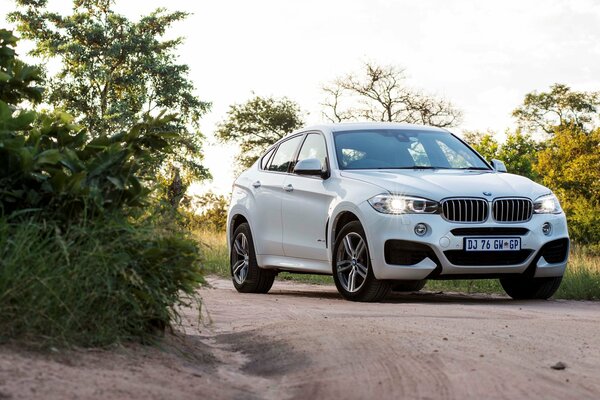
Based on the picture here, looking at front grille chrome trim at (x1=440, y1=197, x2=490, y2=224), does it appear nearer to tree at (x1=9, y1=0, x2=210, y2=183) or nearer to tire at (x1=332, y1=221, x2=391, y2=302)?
tire at (x1=332, y1=221, x2=391, y2=302)

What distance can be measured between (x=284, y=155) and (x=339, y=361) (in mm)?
6707

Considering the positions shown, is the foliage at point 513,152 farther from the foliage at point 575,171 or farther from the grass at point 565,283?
the grass at point 565,283

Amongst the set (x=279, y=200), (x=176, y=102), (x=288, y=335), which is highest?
(x=176, y=102)

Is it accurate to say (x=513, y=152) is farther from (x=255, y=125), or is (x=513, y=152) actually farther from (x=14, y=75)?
(x=14, y=75)

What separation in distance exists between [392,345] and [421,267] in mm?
3809

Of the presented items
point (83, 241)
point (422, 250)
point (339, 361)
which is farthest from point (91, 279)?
point (422, 250)

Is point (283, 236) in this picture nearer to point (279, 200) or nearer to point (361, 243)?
point (279, 200)

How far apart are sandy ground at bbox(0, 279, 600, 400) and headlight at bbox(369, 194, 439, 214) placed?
1549 mm

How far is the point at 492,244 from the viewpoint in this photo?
10.4 metres

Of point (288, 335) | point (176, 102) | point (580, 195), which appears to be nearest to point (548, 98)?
point (580, 195)

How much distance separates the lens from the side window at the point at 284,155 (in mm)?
12297

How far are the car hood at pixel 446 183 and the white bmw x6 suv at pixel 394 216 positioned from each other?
0.01 metres

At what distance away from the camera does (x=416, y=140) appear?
11.8m

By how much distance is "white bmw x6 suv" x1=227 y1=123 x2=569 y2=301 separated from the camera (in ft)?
33.5
